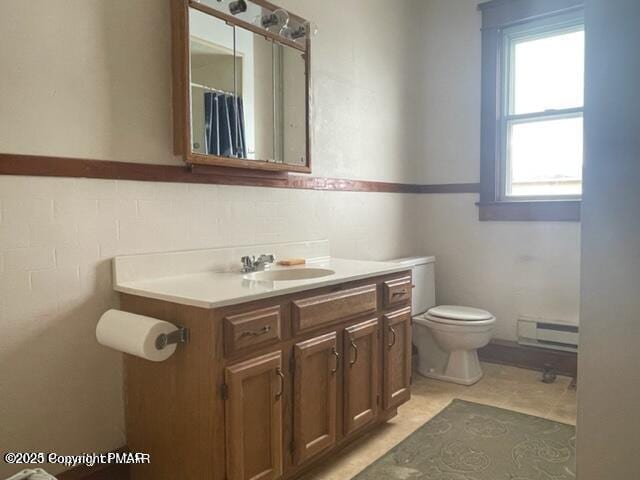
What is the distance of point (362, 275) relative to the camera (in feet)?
6.79

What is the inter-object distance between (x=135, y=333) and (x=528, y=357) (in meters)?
2.69

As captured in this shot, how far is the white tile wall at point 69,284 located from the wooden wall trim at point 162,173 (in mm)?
28

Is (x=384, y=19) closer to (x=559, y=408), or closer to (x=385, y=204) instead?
(x=385, y=204)

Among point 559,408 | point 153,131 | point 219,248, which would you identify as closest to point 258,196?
point 219,248

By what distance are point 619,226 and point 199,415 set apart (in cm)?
132

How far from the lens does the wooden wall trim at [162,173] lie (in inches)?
60.7

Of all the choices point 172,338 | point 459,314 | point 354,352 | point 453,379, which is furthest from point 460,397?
point 172,338

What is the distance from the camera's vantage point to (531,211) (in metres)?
3.19

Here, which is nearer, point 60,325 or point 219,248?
point 60,325

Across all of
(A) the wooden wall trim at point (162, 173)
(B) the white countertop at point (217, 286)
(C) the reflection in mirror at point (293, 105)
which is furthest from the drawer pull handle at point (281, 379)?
(C) the reflection in mirror at point (293, 105)

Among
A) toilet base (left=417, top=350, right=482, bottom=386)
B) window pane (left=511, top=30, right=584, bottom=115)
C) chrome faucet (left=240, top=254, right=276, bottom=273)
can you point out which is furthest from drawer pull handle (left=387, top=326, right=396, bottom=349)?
window pane (left=511, top=30, right=584, bottom=115)

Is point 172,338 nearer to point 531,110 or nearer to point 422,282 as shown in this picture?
point 422,282

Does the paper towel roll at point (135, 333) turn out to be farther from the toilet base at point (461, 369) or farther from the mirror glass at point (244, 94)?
the toilet base at point (461, 369)

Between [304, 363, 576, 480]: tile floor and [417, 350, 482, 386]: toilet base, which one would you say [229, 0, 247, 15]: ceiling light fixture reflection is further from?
[417, 350, 482, 386]: toilet base
